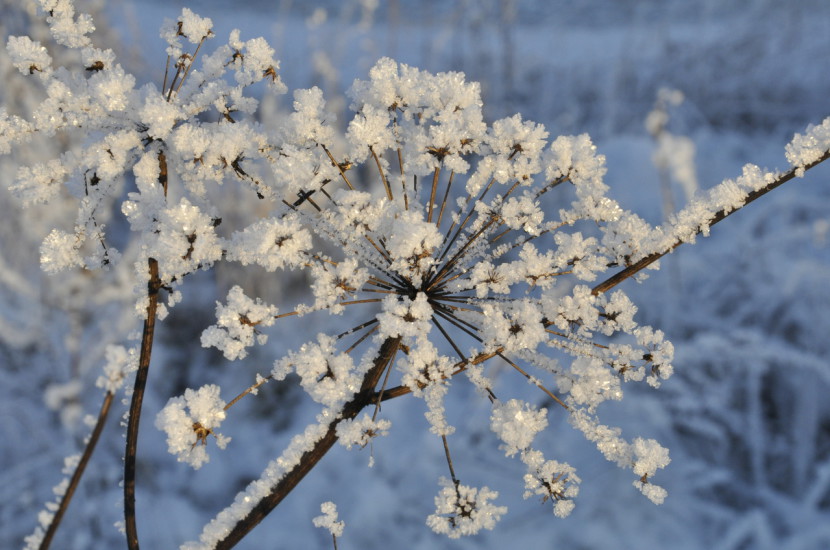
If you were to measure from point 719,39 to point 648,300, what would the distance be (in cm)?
662

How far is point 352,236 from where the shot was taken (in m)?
1.01

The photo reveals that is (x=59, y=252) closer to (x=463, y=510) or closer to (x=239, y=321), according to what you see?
(x=239, y=321)

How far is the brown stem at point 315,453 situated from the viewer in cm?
93

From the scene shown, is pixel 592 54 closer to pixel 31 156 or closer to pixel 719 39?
pixel 719 39

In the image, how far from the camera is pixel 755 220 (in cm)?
522

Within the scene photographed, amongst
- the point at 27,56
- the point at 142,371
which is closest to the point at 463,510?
the point at 142,371

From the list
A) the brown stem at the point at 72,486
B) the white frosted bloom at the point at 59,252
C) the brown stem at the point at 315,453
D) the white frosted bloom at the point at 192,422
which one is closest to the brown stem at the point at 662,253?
the brown stem at the point at 315,453

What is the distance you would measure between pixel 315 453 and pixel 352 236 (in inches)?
16.0

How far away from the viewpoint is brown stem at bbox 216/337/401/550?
3.05ft

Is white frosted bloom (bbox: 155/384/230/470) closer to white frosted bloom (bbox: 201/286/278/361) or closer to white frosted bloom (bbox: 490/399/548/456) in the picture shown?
white frosted bloom (bbox: 201/286/278/361)

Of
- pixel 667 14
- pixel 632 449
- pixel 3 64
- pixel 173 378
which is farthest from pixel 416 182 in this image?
pixel 667 14

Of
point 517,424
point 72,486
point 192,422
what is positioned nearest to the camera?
point 192,422

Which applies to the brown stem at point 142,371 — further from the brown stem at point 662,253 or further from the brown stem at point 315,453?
the brown stem at point 662,253

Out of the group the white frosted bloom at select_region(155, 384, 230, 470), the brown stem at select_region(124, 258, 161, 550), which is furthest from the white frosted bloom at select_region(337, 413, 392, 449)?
the brown stem at select_region(124, 258, 161, 550)
